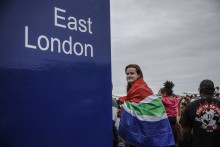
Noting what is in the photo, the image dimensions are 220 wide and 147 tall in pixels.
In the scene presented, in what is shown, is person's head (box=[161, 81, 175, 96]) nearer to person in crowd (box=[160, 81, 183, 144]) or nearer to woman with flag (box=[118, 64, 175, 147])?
person in crowd (box=[160, 81, 183, 144])

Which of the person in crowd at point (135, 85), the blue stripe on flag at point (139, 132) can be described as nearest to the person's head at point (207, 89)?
the person in crowd at point (135, 85)

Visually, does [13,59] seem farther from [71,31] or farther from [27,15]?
[71,31]

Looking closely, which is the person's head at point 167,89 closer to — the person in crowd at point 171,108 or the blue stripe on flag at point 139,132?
the person in crowd at point 171,108

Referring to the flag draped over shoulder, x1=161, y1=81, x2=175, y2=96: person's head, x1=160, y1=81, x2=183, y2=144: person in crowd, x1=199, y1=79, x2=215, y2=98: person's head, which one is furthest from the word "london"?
x1=161, y1=81, x2=175, y2=96: person's head

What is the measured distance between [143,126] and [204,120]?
1785 millimetres

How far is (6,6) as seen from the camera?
44.0 inches

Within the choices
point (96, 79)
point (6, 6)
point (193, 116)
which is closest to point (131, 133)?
point (96, 79)

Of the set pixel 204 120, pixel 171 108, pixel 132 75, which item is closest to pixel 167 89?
pixel 171 108

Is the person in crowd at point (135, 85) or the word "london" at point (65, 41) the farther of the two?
the person in crowd at point (135, 85)

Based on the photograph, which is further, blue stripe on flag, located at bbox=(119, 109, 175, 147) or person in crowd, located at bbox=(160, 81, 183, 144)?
person in crowd, located at bbox=(160, 81, 183, 144)

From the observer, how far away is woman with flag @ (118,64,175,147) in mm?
2244

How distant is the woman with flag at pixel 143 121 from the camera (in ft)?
7.36

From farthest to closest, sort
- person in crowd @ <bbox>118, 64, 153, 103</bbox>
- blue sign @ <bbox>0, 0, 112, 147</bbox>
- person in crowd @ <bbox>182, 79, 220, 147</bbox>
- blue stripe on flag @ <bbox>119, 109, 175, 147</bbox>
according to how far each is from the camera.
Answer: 1. person in crowd @ <bbox>182, 79, 220, 147</bbox>
2. person in crowd @ <bbox>118, 64, 153, 103</bbox>
3. blue stripe on flag @ <bbox>119, 109, 175, 147</bbox>
4. blue sign @ <bbox>0, 0, 112, 147</bbox>

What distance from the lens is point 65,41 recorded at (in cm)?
134
